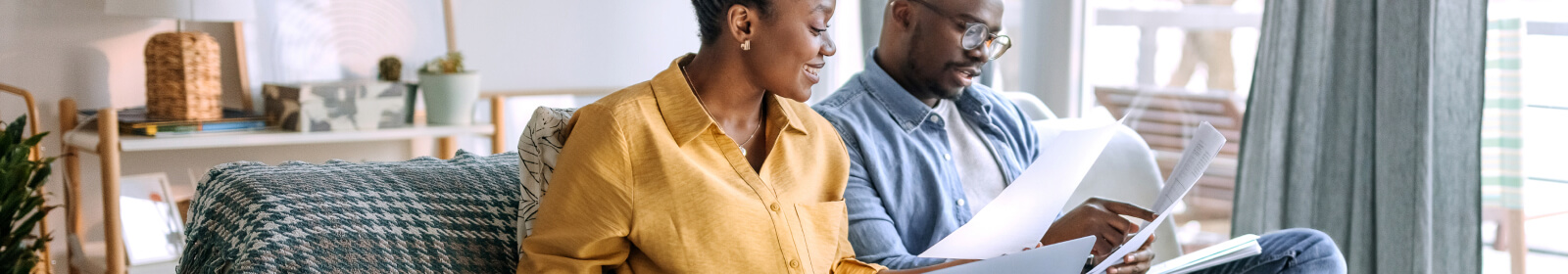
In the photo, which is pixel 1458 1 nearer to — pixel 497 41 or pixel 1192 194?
pixel 1192 194

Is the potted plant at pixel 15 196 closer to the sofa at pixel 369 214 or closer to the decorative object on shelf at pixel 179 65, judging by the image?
the sofa at pixel 369 214

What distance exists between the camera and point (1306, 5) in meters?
2.23

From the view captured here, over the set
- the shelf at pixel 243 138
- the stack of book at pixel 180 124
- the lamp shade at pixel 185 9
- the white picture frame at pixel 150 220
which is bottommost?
the white picture frame at pixel 150 220

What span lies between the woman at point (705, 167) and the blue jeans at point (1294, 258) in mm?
666

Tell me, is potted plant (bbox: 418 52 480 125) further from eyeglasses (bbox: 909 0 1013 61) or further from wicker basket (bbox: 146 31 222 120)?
eyeglasses (bbox: 909 0 1013 61)

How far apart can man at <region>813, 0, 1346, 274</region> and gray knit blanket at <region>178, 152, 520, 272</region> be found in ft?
1.53

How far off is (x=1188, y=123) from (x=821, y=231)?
194 cm

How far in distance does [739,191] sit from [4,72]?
7.92 feet

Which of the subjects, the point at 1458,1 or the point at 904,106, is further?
the point at 1458,1

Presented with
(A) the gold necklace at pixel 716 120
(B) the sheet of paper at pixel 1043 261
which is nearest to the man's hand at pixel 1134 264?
(B) the sheet of paper at pixel 1043 261

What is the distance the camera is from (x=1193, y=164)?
124 centimetres

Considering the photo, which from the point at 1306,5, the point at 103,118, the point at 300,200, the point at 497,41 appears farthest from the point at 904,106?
the point at 497,41

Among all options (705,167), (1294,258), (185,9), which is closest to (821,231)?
(705,167)

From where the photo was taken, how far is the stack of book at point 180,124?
8.12 feet
